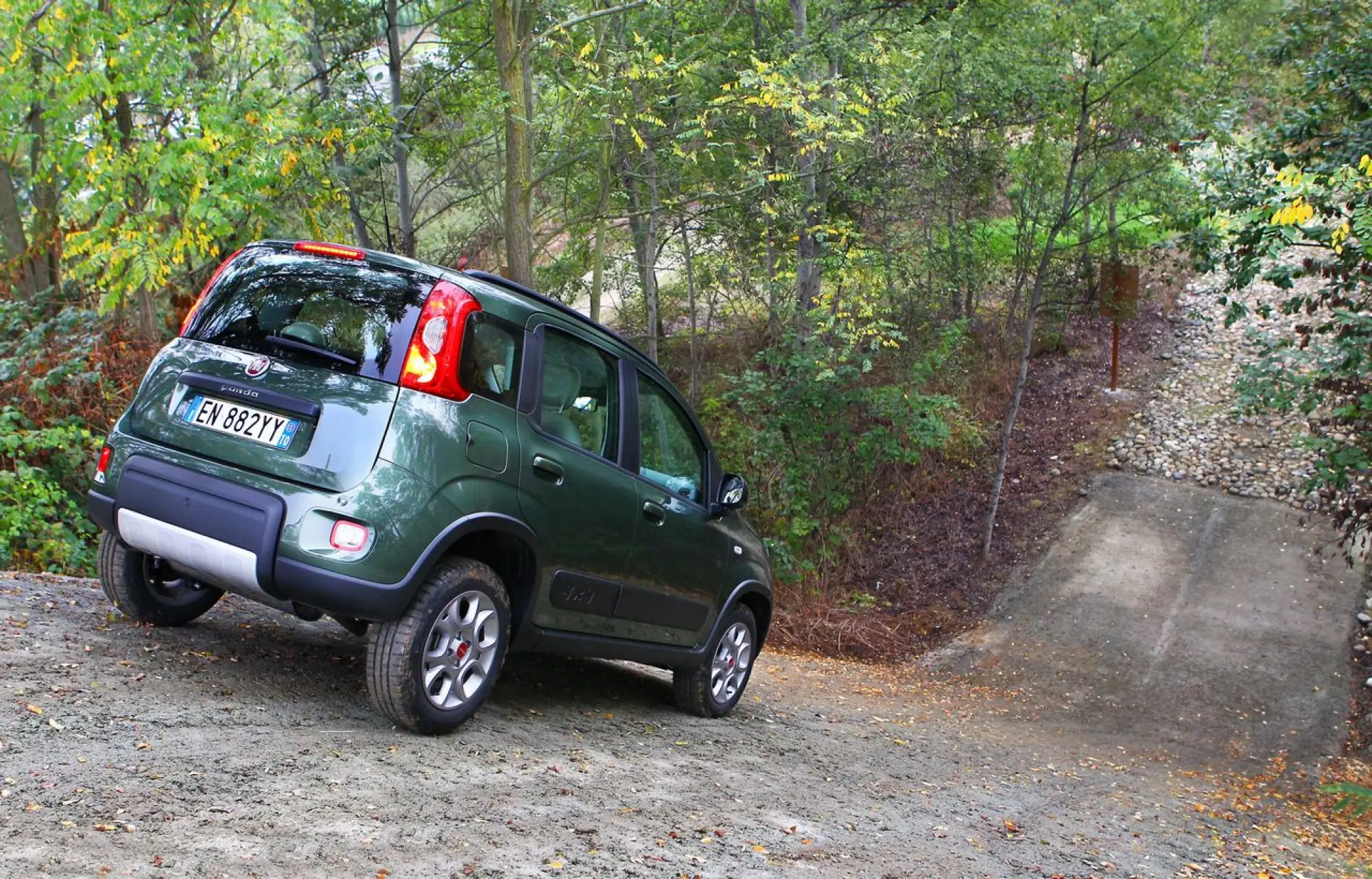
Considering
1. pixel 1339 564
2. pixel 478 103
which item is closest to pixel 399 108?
pixel 478 103

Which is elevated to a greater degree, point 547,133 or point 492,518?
point 547,133

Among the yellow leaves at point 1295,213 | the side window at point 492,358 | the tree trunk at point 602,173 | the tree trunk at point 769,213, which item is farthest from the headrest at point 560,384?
the tree trunk at point 769,213

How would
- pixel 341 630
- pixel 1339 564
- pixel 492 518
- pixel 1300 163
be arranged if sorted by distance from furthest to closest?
1. pixel 1339 564
2. pixel 1300 163
3. pixel 341 630
4. pixel 492 518

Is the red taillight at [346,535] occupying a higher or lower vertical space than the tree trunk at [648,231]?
lower

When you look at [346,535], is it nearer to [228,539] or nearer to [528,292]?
[228,539]

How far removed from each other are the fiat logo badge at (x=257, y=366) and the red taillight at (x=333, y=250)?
22.6 inches

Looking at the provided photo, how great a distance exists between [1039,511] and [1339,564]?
3.80m

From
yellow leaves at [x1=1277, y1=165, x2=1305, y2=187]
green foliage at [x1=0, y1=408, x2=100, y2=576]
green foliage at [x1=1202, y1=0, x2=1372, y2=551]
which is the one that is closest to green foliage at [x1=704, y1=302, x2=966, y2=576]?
green foliage at [x1=1202, y1=0, x2=1372, y2=551]

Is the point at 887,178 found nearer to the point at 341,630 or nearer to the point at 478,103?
the point at 478,103

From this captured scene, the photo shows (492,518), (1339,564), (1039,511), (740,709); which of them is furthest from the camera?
(1039,511)

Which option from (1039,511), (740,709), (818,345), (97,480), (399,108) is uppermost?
(399,108)

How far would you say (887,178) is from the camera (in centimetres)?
1497

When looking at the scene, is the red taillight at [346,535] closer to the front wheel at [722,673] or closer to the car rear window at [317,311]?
the car rear window at [317,311]

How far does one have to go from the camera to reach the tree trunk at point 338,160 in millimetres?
13281
